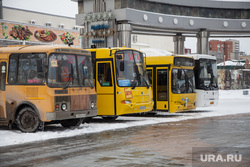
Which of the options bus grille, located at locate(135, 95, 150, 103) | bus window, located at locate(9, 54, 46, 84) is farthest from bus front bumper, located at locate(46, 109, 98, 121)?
bus grille, located at locate(135, 95, 150, 103)

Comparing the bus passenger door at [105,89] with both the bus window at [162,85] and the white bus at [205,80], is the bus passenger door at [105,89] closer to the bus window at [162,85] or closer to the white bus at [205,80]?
the bus window at [162,85]

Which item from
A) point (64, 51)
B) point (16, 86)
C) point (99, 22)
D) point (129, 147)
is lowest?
point (129, 147)

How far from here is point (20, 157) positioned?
969cm

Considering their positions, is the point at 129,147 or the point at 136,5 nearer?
the point at 129,147

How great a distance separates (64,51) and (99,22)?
75.1 feet

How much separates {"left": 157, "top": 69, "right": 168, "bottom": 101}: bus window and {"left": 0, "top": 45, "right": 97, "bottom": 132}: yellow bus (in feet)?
23.7

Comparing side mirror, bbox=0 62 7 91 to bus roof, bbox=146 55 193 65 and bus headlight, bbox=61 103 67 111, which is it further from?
bus roof, bbox=146 55 193 65

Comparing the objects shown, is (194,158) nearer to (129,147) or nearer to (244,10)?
(129,147)

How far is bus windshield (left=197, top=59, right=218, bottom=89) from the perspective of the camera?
84.0ft

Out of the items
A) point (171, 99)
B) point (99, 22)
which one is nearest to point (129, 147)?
point (171, 99)

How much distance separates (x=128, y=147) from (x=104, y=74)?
816 cm

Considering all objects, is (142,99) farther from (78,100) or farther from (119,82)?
(78,100)

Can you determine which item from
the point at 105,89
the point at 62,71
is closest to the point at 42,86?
the point at 62,71

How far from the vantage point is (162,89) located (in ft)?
74.0
